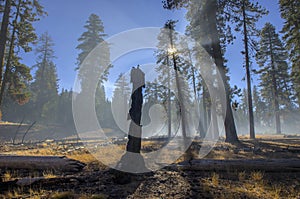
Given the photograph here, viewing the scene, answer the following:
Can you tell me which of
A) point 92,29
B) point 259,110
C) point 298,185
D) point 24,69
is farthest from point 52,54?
point 259,110

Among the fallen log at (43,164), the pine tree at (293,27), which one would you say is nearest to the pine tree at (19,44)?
the fallen log at (43,164)

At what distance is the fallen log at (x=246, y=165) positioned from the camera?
21.1 ft

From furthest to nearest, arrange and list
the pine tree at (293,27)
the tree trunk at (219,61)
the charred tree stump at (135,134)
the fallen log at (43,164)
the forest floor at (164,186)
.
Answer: the pine tree at (293,27), the tree trunk at (219,61), the fallen log at (43,164), the charred tree stump at (135,134), the forest floor at (164,186)

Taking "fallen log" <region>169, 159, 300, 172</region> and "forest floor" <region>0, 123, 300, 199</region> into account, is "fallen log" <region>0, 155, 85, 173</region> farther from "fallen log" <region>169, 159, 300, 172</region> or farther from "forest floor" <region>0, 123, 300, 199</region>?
"fallen log" <region>169, 159, 300, 172</region>

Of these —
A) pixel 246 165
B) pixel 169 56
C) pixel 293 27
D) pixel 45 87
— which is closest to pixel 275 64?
pixel 293 27

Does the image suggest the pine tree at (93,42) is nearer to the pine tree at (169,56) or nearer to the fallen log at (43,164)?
the pine tree at (169,56)

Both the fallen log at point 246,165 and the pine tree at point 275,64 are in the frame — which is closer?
the fallen log at point 246,165

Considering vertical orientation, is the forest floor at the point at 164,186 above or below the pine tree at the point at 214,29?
below

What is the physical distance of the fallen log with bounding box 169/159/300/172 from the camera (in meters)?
6.44

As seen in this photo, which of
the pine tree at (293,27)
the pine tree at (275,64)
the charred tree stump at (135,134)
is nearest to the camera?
the charred tree stump at (135,134)

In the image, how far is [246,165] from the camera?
6.67 metres

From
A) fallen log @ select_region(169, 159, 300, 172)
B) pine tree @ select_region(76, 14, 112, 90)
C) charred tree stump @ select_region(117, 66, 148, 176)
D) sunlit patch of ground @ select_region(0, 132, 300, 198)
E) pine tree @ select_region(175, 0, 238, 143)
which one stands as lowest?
sunlit patch of ground @ select_region(0, 132, 300, 198)

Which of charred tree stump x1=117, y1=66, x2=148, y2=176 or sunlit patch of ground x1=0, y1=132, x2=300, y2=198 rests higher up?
charred tree stump x1=117, y1=66, x2=148, y2=176

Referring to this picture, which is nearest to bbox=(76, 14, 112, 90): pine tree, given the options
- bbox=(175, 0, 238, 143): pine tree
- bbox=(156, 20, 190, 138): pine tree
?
bbox=(156, 20, 190, 138): pine tree
